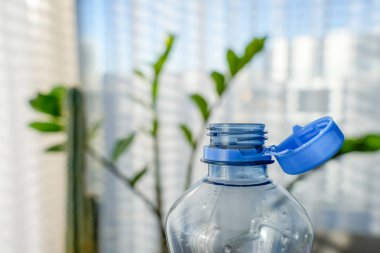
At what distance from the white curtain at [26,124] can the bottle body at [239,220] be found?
2.95ft

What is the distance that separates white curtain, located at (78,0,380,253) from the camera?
1255mm

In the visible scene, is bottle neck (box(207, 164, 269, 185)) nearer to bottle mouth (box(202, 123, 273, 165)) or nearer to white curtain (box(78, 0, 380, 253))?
bottle mouth (box(202, 123, 273, 165))

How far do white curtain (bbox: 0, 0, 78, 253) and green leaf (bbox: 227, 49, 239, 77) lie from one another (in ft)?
2.62

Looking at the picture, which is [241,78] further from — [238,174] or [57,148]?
[238,174]

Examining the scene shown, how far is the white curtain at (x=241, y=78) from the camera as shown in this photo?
125cm

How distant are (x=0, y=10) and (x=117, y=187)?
0.85m

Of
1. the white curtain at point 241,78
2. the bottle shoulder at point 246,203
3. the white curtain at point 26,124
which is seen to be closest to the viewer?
the bottle shoulder at point 246,203

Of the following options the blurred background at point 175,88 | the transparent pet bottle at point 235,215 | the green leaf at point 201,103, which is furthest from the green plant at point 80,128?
the blurred background at point 175,88

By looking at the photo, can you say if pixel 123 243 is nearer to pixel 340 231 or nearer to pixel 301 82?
pixel 340 231

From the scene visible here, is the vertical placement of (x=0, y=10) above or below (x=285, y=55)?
above

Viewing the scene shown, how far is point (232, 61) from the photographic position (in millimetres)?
757

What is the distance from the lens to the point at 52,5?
133 cm

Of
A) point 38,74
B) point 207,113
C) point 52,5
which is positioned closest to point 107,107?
point 38,74

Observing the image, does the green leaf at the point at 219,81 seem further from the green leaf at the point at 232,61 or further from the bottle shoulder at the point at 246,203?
the bottle shoulder at the point at 246,203
